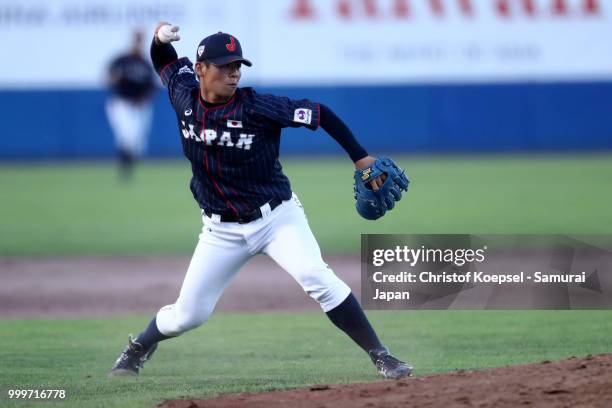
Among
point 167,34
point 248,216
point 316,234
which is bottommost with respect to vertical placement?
point 316,234

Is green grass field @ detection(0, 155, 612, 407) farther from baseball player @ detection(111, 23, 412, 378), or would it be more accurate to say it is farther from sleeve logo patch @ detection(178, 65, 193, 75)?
sleeve logo patch @ detection(178, 65, 193, 75)

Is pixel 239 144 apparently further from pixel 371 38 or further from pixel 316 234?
pixel 371 38

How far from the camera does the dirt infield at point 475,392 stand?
4668 mm

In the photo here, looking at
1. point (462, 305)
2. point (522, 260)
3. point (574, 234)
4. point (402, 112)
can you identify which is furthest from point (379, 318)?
point (402, 112)

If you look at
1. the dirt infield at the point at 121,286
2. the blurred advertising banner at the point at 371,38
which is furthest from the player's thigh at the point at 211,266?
the blurred advertising banner at the point at 371,38

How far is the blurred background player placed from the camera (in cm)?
1888

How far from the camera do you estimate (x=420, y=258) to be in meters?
7.05

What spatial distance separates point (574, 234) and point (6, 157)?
1391 cm

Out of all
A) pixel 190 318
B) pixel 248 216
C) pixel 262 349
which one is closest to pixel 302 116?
pixel 248 216

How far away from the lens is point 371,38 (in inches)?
880

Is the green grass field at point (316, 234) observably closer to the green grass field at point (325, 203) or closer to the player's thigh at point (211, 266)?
the green grass field at point (325, 203)

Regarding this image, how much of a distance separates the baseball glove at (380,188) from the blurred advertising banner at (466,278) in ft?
3.77

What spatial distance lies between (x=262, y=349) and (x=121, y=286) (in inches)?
123

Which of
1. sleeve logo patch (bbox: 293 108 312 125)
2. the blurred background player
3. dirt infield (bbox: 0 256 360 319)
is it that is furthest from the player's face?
the blurred background player
